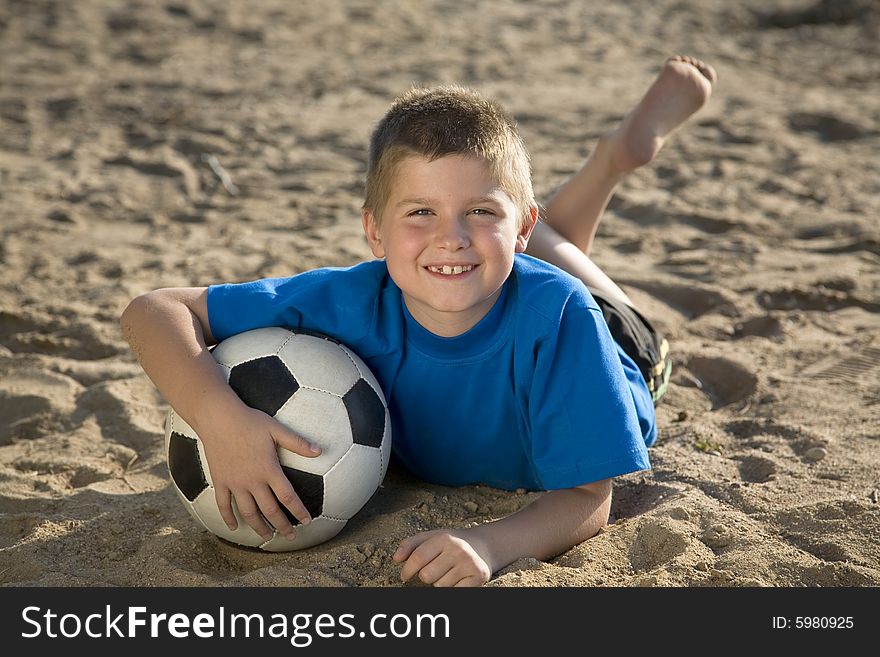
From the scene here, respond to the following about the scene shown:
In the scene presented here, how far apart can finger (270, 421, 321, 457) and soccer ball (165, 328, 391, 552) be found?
3 centimetres

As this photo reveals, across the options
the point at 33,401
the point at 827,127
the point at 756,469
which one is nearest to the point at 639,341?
the point at 756,469

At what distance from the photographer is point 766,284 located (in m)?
4.45

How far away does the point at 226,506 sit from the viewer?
2.53 m

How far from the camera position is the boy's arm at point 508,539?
7.77 feet

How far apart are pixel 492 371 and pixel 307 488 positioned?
23.0 inches

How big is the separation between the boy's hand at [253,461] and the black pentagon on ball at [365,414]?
0.45ft

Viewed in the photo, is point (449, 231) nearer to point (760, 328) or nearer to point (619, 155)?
point (619, 155)

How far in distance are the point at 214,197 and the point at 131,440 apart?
94.7 inches

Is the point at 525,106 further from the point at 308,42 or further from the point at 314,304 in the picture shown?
the point at 314,304

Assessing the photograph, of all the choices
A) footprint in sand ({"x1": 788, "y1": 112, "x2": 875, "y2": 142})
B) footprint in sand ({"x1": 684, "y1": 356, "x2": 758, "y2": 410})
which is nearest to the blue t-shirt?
footprint in sand ({"x1": 684, "y1": 356, "x2": 758, "y2": 410})

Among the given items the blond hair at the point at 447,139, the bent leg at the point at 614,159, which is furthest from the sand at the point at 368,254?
the blond hair at the point at 447,139

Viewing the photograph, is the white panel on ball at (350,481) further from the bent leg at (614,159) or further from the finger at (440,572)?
the bent leg at (614,159)

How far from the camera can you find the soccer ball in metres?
2.54
